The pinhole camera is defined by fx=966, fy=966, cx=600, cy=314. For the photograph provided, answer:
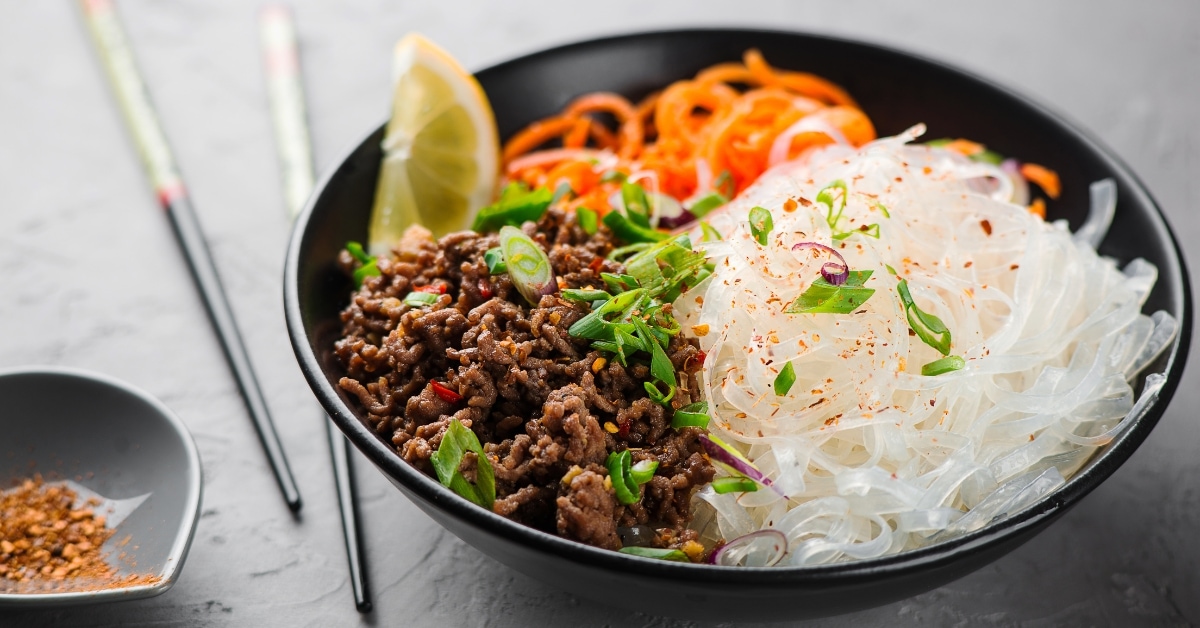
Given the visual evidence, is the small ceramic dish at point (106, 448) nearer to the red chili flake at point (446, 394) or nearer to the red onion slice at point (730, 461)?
the red chili flake at point (446, 394)

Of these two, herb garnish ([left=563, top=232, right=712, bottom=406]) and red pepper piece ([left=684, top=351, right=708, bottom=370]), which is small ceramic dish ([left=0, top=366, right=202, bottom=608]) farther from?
red pepper piece ([left=684, top=351, right=708, bottom=370])

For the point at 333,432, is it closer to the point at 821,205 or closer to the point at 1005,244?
the point at 821,205

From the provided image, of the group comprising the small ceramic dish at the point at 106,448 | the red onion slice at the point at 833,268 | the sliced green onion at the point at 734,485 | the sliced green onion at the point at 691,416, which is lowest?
the small ceramic dish at the point at 106,448

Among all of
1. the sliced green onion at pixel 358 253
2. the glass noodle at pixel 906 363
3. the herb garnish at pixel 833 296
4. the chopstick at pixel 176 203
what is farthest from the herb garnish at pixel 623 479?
the chopstick at pixel 176 203

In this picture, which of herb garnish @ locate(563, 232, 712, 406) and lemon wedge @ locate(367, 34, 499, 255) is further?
lemon wedge @ locate(367, 34, 499, 255)

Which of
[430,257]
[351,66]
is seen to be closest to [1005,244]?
[430,257]

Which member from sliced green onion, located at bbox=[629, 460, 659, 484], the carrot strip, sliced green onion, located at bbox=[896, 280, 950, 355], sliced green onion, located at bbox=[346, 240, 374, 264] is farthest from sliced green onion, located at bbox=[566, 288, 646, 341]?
the carrot strip
